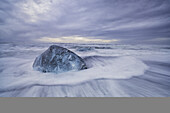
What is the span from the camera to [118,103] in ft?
4.21

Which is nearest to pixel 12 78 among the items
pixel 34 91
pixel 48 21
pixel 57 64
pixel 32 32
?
pixel 34 91

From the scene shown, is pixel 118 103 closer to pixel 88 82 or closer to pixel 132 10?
pixel 88 82

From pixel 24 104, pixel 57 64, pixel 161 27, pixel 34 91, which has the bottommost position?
pixel 24 104

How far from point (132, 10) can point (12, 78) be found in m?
3.33

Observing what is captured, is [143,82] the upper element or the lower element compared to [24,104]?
upper

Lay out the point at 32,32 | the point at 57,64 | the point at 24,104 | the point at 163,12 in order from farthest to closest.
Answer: the point at 32,32
the point at 163,12
the point at 57,64
the point at 24,104

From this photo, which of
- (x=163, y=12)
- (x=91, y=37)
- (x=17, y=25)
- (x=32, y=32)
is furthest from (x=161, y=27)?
(x=17, y=25)

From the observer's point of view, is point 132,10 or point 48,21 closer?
point 132,10

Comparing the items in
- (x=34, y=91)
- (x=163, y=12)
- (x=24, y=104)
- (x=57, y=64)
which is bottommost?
(x=24, y=104)

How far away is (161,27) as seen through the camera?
7.82 feet

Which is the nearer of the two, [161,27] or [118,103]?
[118,103]

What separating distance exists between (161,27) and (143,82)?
1.83 m

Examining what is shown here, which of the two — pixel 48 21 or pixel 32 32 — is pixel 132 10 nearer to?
pixel 48 21

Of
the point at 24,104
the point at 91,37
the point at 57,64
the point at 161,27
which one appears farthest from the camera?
the point at 91,37
